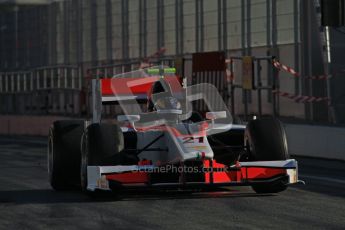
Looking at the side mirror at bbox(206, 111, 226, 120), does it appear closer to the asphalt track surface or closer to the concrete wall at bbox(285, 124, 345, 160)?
the asphalt track surface

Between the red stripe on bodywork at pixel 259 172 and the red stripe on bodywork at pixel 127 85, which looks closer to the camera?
the red stripe on bodywork at pixel 259 172

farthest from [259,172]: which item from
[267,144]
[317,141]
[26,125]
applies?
[26,125]

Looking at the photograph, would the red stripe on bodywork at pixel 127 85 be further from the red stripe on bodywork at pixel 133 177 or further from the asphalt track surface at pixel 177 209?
the red stripe on bodywork at pixel 133 177

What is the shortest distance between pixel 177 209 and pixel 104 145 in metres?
1.49

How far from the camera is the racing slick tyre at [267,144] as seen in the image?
13.3 m

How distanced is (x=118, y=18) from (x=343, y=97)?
45.7 feet

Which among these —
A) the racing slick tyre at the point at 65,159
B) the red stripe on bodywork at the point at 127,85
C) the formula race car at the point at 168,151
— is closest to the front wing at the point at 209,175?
the formula race car at the point at 168,151

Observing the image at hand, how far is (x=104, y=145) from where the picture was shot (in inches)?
507

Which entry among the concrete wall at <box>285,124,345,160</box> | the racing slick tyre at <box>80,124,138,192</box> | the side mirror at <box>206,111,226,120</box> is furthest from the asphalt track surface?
the concrete wall at <box>285,124,345,160</box>

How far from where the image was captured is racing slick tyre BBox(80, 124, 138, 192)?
12.9 metres

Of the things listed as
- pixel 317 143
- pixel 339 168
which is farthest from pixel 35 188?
pixel 317 143

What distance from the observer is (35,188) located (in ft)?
49.4

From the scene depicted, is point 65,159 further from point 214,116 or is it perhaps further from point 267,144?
point 267,144

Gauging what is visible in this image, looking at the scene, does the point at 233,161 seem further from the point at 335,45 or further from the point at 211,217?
the point at 335,45
